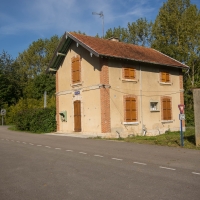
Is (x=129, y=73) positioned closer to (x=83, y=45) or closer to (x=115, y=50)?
(x=115, y=50)

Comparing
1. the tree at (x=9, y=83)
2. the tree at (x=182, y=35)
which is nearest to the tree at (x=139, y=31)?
the tree at (x=182, y=35)

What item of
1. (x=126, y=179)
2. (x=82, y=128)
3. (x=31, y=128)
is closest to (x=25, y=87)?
(x=31, y=128)

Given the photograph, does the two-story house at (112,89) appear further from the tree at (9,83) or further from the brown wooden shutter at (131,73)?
the tree at (9,83)

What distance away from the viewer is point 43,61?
52.8 m

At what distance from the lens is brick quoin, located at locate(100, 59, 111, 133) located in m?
17.6

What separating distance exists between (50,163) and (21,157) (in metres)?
1.88

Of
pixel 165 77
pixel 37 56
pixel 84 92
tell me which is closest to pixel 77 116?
pixel 84 92

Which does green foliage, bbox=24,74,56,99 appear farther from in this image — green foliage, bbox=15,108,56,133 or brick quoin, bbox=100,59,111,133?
brick quoin, bbox=100,59,111,133

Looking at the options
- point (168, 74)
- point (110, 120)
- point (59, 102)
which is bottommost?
point (110, 120)

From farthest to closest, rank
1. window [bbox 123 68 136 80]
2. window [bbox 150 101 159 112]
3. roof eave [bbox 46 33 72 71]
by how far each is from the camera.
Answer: window [bbox 150 101 159 112]
roof eave [bbox 46 33 72 71]
window [bbox 123 68 136 80]

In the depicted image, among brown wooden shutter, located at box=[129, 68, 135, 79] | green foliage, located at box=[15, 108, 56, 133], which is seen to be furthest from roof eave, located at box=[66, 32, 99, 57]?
green foliage, located at box=[15, 108, 56, 133]

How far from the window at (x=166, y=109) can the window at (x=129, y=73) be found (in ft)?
11.7

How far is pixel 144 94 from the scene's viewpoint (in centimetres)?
2023

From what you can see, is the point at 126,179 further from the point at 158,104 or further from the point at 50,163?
the point at 158,104
